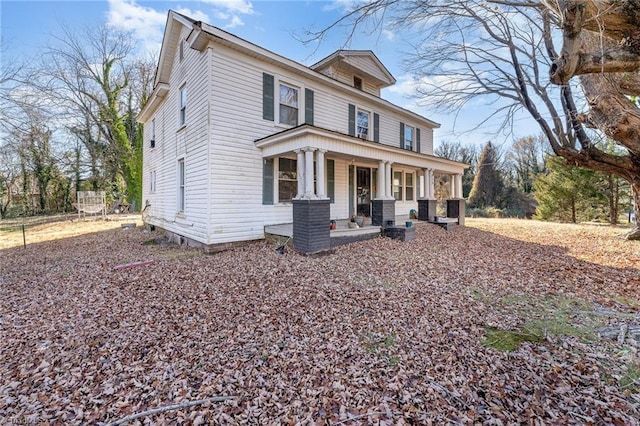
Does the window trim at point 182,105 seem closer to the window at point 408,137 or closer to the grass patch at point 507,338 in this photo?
the grass patch at point 507,338

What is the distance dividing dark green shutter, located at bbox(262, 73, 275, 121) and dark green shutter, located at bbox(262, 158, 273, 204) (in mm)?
1411

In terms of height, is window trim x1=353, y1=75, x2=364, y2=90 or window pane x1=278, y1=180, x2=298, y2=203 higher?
window trim x1=353, y1=75, x2=364, y2=90

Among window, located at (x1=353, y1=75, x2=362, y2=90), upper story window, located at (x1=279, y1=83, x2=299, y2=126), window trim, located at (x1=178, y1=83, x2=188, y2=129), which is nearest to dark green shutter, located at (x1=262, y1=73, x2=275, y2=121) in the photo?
upper story window, located at (x1=279, y1=83, x2=299, y2=126)

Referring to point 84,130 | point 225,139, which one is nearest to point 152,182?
point 225,139

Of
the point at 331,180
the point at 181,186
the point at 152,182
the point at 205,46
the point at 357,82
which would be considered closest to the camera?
the point at 205,46

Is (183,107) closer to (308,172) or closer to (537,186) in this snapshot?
(308,172)

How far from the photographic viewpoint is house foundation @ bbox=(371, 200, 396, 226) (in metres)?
9.34

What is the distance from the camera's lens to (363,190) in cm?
1232

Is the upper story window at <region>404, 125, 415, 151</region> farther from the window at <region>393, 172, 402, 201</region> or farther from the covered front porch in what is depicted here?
the window at <region>393, 172, 402, 201</region>

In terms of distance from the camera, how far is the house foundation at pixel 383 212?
30.6 feet

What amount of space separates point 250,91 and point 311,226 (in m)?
4.61

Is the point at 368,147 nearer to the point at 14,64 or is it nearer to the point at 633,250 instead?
the point at 633,250

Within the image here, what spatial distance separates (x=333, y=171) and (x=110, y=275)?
7543 millimetres

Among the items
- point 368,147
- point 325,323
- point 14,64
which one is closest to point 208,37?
point 368,147
